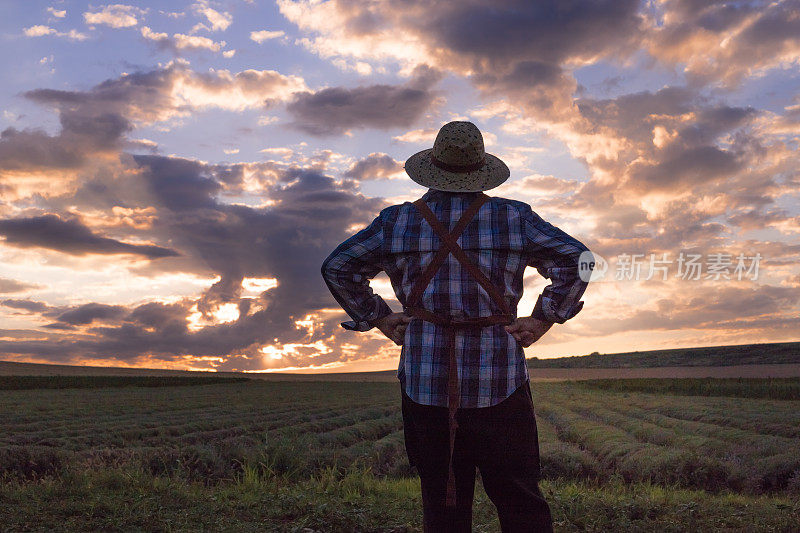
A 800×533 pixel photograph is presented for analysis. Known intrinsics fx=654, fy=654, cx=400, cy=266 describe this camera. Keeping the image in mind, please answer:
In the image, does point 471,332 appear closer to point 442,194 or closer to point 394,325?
point 394,325

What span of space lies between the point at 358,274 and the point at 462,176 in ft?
2.37

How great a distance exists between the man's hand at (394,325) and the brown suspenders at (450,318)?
108 mm

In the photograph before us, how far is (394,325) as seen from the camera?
3182 mm

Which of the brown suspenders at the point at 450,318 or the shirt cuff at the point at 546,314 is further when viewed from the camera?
the shirt cuff at the point at 546,314

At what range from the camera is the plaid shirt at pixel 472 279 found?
9.45 ft

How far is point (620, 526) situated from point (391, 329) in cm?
358

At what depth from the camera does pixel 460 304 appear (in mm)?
2873

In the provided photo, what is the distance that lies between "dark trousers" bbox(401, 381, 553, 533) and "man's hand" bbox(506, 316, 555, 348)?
0.68 feet

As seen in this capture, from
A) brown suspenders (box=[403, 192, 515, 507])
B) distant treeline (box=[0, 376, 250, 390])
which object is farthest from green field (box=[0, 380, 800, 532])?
distant treeline (box=[0, 376, 250, 390])

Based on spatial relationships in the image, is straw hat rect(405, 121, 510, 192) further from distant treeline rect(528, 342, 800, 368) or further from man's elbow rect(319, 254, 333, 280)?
distant treeline rect(528, 342, 800, 368)

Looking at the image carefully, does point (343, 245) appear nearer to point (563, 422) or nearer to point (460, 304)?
point (460, 304)

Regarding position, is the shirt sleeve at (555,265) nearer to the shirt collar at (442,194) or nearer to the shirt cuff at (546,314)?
the shirt cuff at (546,314)

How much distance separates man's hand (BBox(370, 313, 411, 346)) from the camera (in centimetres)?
310

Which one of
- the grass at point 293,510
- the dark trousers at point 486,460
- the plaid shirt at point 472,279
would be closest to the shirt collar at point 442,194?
the plaid shirt at point 472,279
